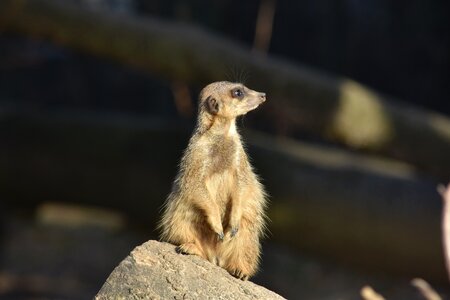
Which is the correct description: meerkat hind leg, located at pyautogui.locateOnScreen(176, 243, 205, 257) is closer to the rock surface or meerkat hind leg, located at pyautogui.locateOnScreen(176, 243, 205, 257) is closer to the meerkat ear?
the rock surface

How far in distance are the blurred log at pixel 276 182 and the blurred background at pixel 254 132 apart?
0.03 feet

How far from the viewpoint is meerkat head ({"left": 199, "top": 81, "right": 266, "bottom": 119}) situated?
2795 mm

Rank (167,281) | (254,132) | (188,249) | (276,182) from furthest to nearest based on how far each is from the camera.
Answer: (254,132)
(276,182)
(188,249)
(167,281)

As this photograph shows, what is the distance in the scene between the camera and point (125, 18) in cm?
632

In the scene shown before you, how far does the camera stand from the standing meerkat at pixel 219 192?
279 centimetres

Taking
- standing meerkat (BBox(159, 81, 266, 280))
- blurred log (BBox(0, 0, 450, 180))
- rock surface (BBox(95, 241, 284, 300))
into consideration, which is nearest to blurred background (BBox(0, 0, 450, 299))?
blurred log (BBox(0, 0, 450, 180))

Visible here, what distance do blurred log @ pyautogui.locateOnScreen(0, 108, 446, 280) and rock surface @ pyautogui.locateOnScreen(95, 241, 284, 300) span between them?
164 inches

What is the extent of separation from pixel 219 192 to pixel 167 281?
0.39 m

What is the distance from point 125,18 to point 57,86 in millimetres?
2219

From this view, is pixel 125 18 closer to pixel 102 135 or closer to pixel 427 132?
pixel 102 135

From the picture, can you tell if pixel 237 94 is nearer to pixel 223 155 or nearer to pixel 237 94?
pixel 237 94

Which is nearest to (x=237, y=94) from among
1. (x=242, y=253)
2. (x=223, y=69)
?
(x=242, y=253)

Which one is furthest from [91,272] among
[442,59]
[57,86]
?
[442,59]

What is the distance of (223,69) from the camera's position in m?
6.14
